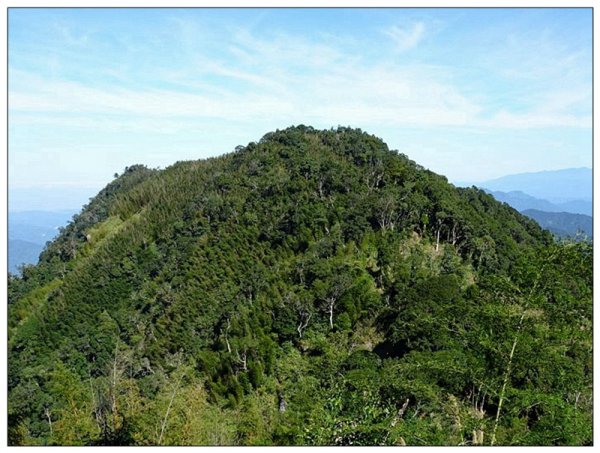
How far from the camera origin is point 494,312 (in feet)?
33.4

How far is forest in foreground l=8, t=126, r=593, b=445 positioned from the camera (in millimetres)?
10188

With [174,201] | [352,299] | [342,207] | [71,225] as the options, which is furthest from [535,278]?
[71,225]

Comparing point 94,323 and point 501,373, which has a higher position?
point 501,373

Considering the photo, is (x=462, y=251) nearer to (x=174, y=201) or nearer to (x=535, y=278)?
(x=535, y=278)

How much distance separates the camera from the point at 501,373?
33.7 feet

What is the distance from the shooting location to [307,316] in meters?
38.5

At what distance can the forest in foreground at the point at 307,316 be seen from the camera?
10.2 m

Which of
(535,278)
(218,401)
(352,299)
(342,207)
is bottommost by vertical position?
(218,401)

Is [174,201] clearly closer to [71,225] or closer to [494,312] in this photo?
[71,225]

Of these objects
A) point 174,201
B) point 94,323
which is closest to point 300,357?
point 94,323

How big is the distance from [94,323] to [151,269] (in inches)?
399

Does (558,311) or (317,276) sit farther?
(317,276)

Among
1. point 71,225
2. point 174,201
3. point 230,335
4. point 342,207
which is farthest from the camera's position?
point 71,225

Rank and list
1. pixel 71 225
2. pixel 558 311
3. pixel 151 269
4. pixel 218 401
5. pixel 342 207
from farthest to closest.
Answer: pixel 71 225, pixel 151 269, pixel 342 207, pixel 218 401, pixel 558 311
